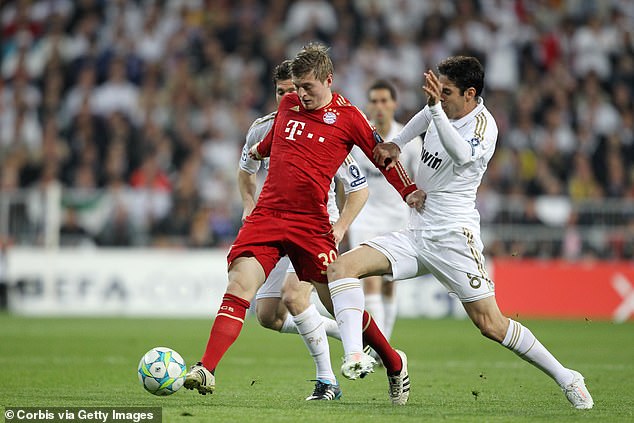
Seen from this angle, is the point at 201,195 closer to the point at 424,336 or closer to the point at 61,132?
the point at 61,132

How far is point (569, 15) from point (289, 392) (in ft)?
55.3

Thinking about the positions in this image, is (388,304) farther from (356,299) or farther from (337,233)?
(356,299)

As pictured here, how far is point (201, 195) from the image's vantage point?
62.8ft

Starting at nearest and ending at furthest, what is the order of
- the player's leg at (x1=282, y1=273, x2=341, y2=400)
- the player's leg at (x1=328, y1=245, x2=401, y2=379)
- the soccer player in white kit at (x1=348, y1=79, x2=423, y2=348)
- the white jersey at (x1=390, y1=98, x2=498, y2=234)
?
1. the player's leg at (x1=328, y1=245, x2=401, y2=379)
2. the white jersey at (x1=390, y1=98, x2=498, y2=234)
3. the player's leg at (x1=282, y1=273, x2=341, y2=400)
4. the soccer player in white kit at (x1=348, y1=79, x2=423, y2=348)

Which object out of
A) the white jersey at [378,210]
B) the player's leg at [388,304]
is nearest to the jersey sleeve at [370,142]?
the white jersey at [378,210]

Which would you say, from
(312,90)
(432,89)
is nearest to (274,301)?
(312,90)

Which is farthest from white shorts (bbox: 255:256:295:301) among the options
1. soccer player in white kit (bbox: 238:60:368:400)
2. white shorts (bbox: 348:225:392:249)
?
white shorts (bbox: 348:225:392:249)

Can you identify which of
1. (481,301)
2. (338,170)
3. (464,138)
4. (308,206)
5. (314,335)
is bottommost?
(314,335)

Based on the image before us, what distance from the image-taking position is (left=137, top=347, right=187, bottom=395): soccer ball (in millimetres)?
6918

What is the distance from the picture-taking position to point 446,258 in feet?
24.4

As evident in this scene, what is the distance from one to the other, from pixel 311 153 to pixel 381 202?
3881mm

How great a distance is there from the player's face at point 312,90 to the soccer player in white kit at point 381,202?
137 inches

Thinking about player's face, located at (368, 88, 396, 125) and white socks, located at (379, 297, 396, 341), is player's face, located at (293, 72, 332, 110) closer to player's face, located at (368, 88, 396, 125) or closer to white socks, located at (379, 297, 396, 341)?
player's face, located at (368, 88, 396, 125)

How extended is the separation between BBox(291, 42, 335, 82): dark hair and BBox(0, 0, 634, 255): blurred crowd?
11682mm
